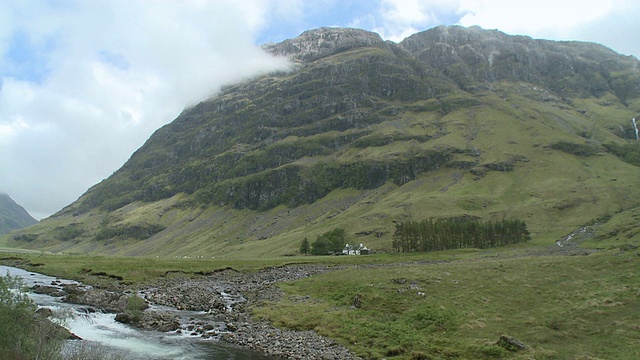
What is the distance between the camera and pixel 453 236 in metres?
156

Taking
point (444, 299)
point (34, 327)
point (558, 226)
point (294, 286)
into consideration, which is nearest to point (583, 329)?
point (444, 299)

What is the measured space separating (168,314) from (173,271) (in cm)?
4101

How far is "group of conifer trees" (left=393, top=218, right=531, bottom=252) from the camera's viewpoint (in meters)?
151

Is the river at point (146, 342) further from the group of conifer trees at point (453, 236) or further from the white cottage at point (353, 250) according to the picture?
the white cottage at point (353, 250)

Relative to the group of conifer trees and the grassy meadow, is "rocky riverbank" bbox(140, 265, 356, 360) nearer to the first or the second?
the grassy meadow

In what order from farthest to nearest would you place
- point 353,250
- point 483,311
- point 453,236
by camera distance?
point 353,250 → point 453,236 → point 483,311

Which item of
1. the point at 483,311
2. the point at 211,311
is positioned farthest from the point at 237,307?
the point at 483,311

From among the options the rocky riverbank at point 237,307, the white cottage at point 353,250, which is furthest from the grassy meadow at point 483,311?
the white cottage at point 353,250

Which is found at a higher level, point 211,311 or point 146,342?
point 146,342

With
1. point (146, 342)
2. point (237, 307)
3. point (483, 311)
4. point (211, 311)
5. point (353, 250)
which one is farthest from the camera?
point (353, 250)

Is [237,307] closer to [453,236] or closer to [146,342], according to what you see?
[146,342]

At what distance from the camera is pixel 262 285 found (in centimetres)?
7519

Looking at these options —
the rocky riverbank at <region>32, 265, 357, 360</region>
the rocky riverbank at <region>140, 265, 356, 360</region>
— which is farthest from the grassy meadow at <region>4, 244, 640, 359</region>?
the rocky riverbank at <region>32, 265, 357, 360</region>

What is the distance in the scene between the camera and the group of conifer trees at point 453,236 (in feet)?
495
